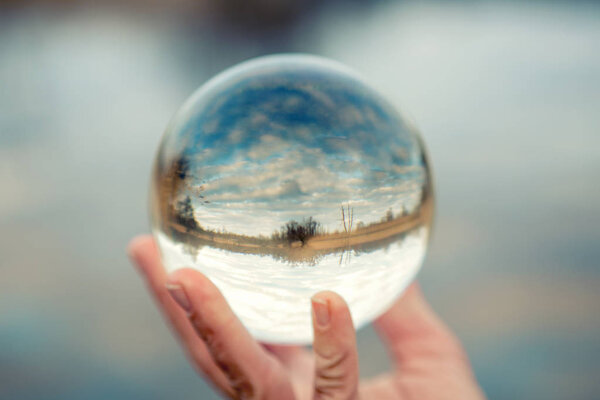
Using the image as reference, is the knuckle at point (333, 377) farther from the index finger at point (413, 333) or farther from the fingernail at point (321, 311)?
the index finger at point (413, 333)

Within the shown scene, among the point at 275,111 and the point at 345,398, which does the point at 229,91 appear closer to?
the point at 275,111

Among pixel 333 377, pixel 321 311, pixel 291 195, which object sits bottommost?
pixel 333 377

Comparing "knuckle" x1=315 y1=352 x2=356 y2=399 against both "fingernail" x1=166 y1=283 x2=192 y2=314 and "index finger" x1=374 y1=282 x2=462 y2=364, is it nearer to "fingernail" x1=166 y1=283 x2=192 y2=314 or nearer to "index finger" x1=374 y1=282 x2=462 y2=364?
"fingernail" x1=166 y1=283 x2=192 y2=314

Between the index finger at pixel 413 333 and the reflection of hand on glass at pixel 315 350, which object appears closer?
the reflection of hand on glass at pixel 315 350

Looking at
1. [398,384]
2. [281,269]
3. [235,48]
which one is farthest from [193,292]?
[235,48]

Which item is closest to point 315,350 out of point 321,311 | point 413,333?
point 321,311

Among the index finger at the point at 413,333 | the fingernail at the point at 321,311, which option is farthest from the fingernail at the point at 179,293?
the index finger at the point at 413,333

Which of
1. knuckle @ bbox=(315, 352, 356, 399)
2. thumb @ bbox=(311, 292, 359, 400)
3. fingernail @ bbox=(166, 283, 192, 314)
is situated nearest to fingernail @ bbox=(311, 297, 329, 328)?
thumb @ bbox=(311, 292, 359, 400)

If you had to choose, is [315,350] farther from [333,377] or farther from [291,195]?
[291,195]
